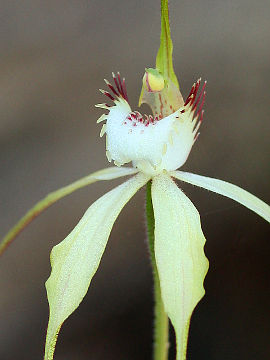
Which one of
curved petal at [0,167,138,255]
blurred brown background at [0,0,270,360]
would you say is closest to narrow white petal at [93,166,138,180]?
curved petal at [0,167,138,255]

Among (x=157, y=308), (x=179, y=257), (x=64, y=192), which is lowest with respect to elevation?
(x=157, y=308)

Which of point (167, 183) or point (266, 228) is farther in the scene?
point (266, 228)

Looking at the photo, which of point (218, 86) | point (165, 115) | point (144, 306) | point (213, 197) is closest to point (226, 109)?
point (218, 86)

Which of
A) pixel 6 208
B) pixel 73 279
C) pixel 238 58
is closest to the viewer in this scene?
pixel 73 279

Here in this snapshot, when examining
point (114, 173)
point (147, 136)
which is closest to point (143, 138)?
point (147, 136)

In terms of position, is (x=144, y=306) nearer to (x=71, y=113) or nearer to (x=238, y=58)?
(x=71, y=113)

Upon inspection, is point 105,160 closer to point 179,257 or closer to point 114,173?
point 114,173
